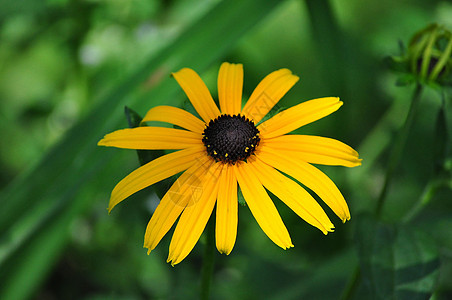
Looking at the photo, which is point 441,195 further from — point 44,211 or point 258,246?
point 44,211

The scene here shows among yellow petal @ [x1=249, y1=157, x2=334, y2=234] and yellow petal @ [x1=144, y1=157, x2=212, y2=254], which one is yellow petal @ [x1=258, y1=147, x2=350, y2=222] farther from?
yellow petal @ [x1=144, y1=157, x2=212, y2=254]

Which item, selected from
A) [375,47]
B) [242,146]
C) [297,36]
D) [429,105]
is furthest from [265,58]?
[242,146]

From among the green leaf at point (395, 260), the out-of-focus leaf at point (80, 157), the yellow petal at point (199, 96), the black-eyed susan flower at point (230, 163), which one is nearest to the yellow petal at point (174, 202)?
the black-eyed susan flower at point (230, 163)

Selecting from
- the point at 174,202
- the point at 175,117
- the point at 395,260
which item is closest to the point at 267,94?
the point at 175,117

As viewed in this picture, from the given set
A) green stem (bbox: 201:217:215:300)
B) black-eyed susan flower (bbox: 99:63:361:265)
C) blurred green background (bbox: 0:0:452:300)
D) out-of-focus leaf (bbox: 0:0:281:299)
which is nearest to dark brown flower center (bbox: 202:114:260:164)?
black-eyed susan flower (bbox: 99:63:361:265)

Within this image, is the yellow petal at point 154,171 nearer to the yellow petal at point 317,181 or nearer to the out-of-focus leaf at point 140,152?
the out-of-focus leaf at point 140,152

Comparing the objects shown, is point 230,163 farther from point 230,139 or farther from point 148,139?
point 148,139

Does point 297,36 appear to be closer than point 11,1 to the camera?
No
